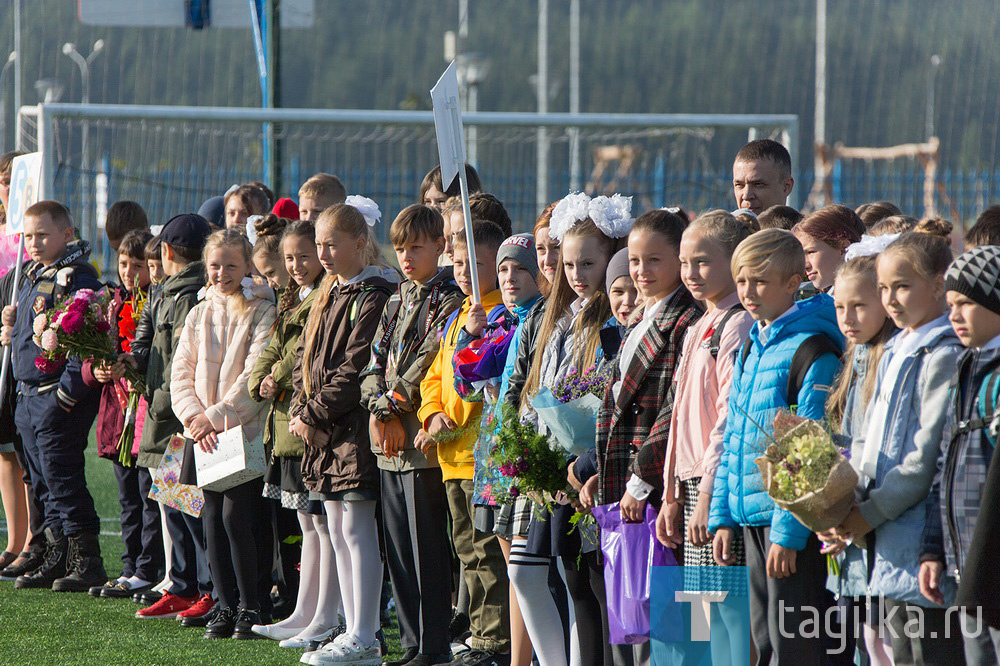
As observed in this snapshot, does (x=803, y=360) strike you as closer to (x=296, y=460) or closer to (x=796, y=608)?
(x=796, y=608)

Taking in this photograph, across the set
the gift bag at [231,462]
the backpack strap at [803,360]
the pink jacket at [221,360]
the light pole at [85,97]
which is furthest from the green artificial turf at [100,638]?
the light pole at [85,97]

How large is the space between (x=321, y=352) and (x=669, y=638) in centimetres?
211

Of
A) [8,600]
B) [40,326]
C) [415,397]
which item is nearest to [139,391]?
[40,326]

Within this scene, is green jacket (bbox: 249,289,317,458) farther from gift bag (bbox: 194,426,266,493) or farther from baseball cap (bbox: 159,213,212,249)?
baseball cap (bbox: 159,213,212,249)

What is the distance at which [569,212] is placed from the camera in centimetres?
427

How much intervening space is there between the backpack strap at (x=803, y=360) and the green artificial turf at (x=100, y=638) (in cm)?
236

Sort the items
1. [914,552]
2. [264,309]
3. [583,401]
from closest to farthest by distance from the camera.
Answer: [914,552] < [583,401] < [264,309]

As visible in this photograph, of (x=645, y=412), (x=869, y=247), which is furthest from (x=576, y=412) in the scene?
(x=869, y=247)

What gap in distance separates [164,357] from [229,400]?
692mm

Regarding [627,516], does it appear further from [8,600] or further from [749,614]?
[8,600]

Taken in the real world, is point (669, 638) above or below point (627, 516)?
below

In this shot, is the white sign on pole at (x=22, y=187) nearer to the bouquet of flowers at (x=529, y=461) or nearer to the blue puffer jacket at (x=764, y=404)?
the bouquet of flowers at (x=529, y=461)

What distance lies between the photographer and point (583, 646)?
4.16m

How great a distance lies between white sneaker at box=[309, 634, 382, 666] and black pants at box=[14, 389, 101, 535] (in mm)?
2227
